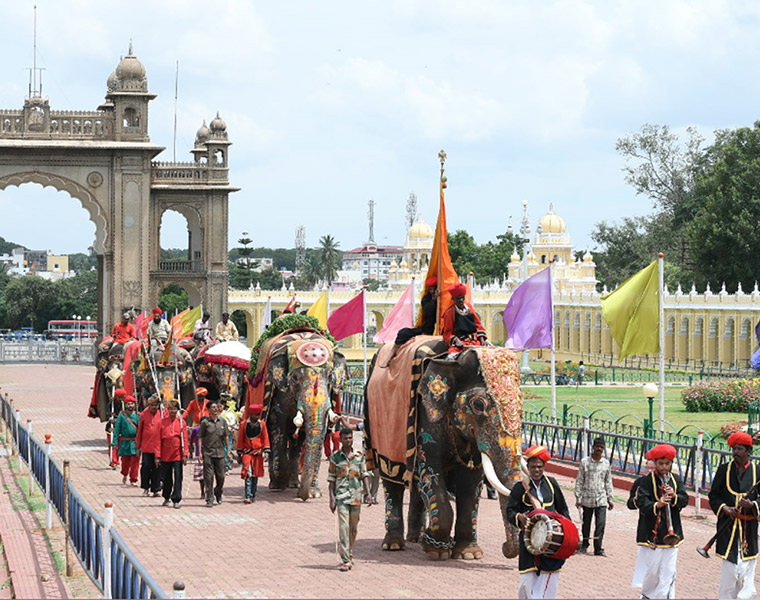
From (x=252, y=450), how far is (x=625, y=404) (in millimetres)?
20303

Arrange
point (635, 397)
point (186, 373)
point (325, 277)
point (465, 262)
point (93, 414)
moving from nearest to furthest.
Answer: point (186, 373) → point (93, 414) → point (635, 397) → point (465, 262) → point (325, 277)

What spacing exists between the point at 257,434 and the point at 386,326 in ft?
35.7

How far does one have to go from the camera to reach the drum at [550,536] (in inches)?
335

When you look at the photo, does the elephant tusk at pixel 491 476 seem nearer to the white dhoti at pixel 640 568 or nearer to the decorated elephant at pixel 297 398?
the white dhoti at pixel 640 568

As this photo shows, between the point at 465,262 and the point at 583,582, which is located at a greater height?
the point at 465,262

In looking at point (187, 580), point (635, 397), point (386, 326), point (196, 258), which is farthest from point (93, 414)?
point (196, 258)

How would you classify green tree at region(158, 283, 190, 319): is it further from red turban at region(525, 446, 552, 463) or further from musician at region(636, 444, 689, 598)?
red turban at region(525, 446, 552, 463)

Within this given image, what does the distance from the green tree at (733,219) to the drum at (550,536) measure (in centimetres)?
5162

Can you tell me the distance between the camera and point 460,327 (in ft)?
39.3

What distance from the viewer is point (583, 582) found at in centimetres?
1105

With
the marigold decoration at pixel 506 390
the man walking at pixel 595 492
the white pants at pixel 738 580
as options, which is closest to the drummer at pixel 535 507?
the white pants at pixel 738 580

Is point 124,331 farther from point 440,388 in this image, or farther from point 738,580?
point 738,580

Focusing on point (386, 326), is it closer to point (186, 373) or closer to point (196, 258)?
point (186, 373)

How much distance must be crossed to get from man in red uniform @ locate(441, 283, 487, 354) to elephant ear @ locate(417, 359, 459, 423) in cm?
19
